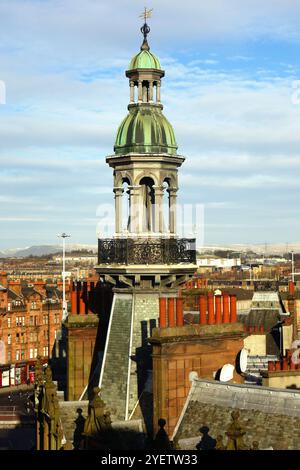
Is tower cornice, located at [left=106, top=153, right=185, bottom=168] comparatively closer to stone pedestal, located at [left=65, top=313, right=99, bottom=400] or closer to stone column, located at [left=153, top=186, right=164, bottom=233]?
stone column, located at [left=153, top=186, right=164, bottom=233]

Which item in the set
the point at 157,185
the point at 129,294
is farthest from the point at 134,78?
the point at 129,294

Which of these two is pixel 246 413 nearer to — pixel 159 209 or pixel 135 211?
pixel 159 209

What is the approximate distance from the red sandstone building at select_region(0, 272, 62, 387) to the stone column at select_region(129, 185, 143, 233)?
290ft

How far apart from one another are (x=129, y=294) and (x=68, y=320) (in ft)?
12.7

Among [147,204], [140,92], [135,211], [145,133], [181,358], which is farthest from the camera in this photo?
[147,204]

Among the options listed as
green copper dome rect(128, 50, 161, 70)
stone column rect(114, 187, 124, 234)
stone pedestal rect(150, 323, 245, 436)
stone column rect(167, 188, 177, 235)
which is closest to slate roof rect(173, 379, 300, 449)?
stone pedestal rect(150, 323, 245, 436)

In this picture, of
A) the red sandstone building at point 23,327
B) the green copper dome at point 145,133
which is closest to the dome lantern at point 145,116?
the green copper dome at point 145,133

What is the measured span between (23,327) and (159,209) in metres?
93.9

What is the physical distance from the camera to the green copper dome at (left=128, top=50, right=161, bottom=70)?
99.2ft

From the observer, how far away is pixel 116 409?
93.4 feet

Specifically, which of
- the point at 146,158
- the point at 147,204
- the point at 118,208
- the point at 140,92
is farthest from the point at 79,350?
the point at 140,92

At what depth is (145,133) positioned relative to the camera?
29516mm

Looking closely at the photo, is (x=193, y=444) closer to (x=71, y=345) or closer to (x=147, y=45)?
(x=71, y=345)
